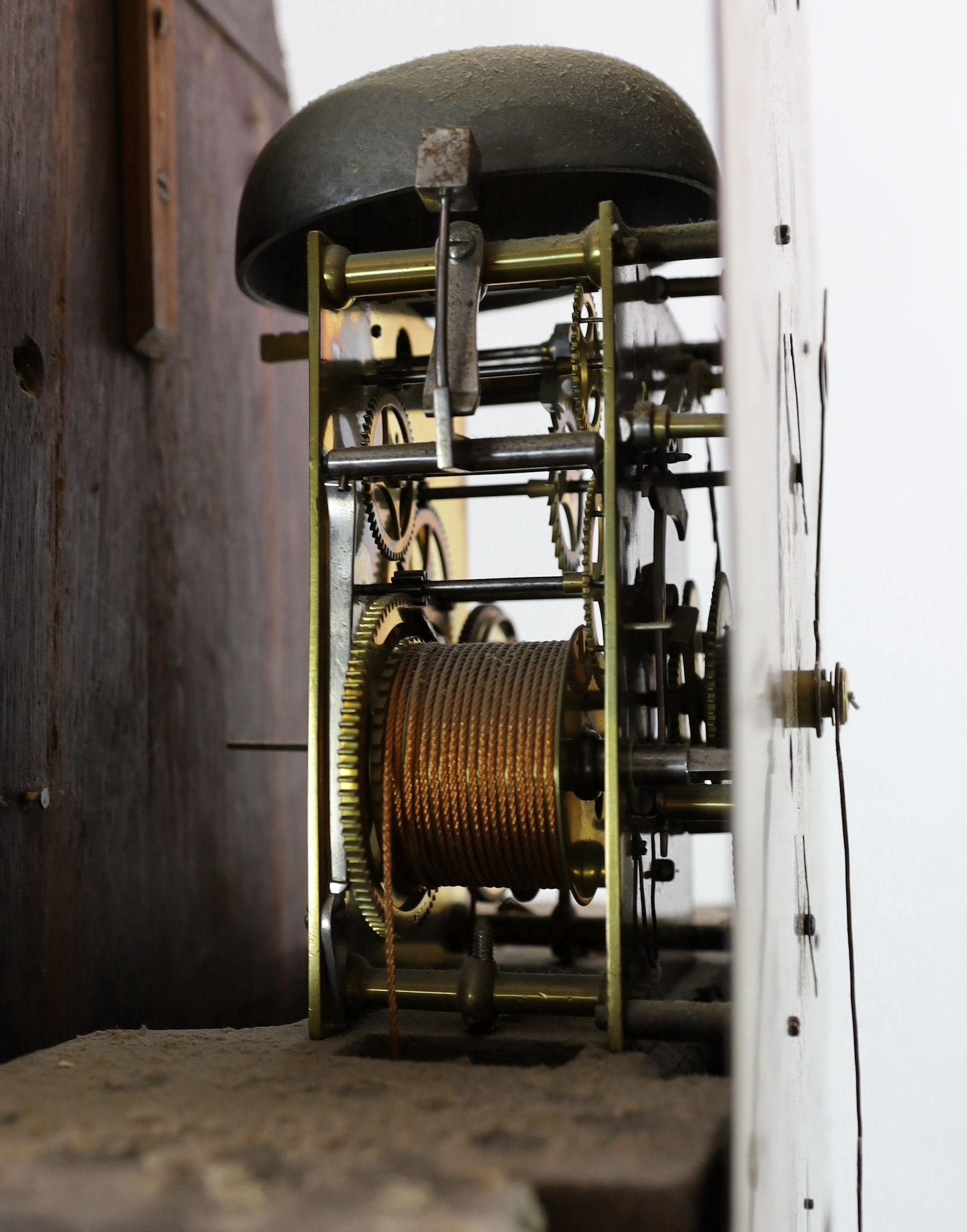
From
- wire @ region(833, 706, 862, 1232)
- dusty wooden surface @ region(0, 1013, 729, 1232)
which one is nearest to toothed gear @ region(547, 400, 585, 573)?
wire @ region(833, 706, 862, 1232)

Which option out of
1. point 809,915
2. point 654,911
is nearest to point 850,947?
point 809,915

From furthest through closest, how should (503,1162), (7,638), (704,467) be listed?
(704,467) < (7,638) < (503,1162)

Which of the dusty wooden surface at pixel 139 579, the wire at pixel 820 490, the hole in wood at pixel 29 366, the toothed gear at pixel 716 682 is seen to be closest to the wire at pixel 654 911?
the toothed gear at pixel 716 682

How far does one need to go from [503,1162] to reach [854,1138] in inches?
67.6

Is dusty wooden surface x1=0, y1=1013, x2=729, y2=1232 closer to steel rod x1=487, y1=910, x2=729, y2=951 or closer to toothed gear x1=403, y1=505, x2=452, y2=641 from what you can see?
steel rod x1=487, y1=910, x2=729, y2=951

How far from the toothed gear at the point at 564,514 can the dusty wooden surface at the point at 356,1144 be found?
538 millimetres

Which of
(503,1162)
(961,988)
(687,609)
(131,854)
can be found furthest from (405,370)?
(961,988)

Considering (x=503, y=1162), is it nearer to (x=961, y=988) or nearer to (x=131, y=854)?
(x=131, y=854)

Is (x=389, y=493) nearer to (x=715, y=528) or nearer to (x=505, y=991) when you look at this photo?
(x=715, y=528)

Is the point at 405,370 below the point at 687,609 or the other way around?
the other way around

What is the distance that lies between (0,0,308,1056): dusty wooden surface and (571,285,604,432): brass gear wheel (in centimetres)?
56

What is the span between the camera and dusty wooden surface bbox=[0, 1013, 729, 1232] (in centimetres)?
78

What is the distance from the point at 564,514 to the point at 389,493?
23cm

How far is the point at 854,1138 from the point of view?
2.33 m
